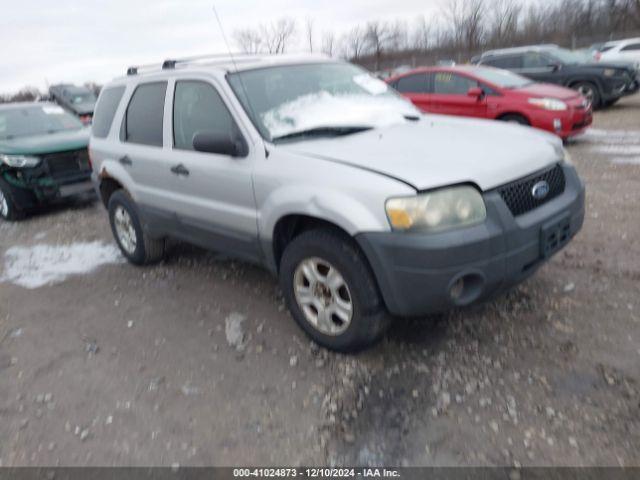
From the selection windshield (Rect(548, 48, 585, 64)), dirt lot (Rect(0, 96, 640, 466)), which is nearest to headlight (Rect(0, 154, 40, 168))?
dirt lot (Rect(0, 96, 640, 466))

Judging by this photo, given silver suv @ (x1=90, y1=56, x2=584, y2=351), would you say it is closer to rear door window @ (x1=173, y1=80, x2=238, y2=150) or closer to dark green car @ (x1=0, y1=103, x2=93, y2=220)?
rear door window @ (x1=173, y1=80, x2=238, y2=150)

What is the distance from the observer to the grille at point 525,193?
287 cm

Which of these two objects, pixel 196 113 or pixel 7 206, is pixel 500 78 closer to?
pixel 196 113

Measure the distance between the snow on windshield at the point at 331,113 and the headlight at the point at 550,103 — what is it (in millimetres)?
5243

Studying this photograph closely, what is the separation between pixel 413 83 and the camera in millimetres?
9820

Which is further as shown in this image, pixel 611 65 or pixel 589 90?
pixel 589 90

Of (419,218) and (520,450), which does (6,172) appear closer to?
(419,218)

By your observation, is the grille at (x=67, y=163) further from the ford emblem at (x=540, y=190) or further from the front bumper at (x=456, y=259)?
the ford emblem at (x=540, y=190)

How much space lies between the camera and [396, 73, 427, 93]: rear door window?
9641 millimetres

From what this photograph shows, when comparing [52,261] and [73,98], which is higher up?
[52,261]

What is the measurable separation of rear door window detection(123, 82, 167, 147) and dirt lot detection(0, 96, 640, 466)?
4.37ft

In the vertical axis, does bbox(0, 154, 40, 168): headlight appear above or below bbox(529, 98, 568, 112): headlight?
above

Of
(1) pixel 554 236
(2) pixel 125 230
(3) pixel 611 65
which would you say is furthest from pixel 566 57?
(2) pixel 125 230

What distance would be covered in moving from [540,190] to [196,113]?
2.46m
